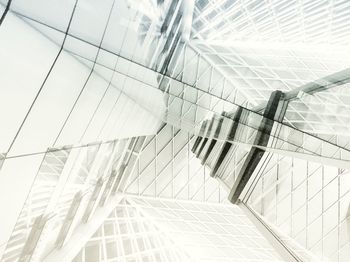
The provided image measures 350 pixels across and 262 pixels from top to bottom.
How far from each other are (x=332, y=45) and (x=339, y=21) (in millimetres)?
2049

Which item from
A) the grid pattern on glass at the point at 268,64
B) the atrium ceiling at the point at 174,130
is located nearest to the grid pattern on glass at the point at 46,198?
the atrium ceiling at the point at 174,130

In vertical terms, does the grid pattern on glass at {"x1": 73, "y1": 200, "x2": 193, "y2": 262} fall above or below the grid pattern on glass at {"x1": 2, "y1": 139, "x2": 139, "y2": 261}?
below

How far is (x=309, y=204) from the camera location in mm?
19469

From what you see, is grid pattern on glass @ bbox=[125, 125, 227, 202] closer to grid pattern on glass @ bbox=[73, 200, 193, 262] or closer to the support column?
grid pattern on glass @ bbox=[73, 200, 193, 262]

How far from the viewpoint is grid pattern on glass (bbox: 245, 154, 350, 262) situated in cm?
1763

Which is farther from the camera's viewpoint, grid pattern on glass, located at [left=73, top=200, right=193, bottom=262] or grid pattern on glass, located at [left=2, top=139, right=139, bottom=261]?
grid pattern on glass, located at [left=73, top=200, right=193, bottom=262]

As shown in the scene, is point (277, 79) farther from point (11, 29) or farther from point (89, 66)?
point (11, 29)

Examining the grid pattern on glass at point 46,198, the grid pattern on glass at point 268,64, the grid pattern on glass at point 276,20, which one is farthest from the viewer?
the grid pattern on glass at point 268,64

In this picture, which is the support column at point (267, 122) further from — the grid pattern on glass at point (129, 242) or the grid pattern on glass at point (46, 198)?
the grid pattern on glass at point (129, 242)

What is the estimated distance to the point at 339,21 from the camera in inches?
597

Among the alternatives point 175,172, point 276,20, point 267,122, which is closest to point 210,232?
point 175,172

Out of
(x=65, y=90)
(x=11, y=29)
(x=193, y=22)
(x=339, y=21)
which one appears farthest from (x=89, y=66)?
(x=193, y=22)

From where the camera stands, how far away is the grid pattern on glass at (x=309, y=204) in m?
17.6

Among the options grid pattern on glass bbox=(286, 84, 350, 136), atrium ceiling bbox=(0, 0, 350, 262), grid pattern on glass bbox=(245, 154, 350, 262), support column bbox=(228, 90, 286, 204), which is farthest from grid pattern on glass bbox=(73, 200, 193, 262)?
grid pattern on glass bbox=(286, 84, 350, 136)
